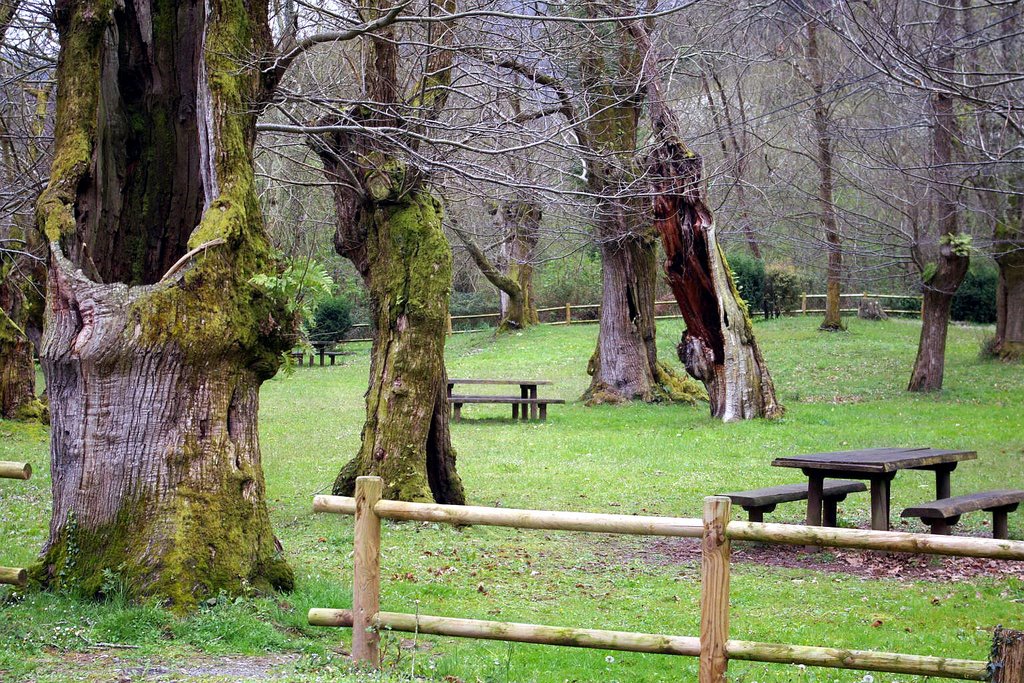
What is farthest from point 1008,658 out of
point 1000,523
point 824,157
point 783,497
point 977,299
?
point 977,299

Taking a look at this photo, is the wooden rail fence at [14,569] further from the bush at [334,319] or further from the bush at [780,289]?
the bush at [780,289]

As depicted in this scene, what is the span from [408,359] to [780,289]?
31871mm

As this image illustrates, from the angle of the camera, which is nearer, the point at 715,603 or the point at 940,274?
the point at 715,603

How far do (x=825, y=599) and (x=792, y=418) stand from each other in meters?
11.9

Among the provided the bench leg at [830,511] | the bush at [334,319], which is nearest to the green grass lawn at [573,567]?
the bench leg at [830,511]

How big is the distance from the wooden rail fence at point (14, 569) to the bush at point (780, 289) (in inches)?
1428

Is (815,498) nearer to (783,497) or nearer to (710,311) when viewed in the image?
(783,497)

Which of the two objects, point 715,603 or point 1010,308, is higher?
point 1010,308

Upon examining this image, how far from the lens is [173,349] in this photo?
6.86 metres

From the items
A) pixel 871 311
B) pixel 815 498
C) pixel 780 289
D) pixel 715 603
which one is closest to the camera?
pixel 715 603

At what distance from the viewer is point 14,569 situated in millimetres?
6055

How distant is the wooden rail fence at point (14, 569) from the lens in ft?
19.9

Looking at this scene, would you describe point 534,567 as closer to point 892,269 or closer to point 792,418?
point 792,418

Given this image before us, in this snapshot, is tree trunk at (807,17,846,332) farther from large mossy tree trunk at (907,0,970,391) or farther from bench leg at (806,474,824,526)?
bench leg at (806,474,824,526)
